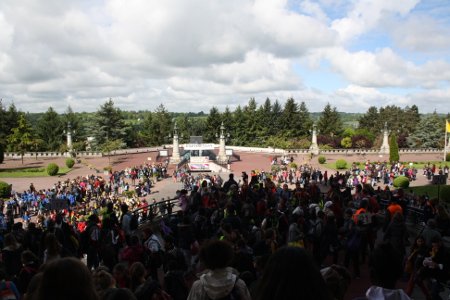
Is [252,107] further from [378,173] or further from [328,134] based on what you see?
[378,173]

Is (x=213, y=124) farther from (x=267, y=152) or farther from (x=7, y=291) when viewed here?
(x=7, y=291)

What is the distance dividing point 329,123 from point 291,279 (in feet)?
269

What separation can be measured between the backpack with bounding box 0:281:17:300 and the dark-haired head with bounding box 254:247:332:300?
4.06 metres

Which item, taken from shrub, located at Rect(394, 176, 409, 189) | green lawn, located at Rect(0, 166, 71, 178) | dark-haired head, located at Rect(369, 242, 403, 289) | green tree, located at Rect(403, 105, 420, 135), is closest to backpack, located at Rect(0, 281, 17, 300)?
dark-haired head, located at Rect(369, 242, 403, 289)

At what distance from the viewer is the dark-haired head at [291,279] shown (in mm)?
2090

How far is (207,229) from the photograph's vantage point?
9.95 m

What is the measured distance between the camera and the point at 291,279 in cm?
211

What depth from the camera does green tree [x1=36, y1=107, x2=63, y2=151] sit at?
69.4 metres

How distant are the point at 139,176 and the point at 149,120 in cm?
4318

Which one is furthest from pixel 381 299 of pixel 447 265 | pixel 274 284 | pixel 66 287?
pixel 447 265

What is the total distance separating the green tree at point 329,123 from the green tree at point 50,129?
51538 mm

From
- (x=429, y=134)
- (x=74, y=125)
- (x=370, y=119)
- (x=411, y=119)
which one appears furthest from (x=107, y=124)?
(x=411, y=119)

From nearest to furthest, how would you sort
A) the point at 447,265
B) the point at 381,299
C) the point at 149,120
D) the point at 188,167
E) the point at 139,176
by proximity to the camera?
1. the point at 381,299
2. the point at 447,265
3. the point at 139,176
4. the point at 188,167
5. the point at 149,120

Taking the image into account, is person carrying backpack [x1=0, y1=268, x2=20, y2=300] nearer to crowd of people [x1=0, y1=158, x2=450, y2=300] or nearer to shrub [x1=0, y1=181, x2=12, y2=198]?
crowd of people [x1=0, y1=158, x2=450, y2=300]
